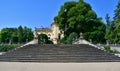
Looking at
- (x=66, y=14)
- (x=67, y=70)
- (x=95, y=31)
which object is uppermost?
(x=66, y=14)

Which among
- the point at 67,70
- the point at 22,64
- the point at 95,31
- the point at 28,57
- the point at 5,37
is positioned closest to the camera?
the point at 67,70

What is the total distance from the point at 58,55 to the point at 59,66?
2.73 metres

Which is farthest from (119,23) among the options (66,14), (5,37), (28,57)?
(5,37)

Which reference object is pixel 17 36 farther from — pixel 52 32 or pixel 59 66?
pixel 59 66

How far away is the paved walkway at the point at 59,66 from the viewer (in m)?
16.6

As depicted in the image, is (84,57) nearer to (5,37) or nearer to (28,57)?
(28,57)

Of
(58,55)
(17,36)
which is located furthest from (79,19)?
(17,36)

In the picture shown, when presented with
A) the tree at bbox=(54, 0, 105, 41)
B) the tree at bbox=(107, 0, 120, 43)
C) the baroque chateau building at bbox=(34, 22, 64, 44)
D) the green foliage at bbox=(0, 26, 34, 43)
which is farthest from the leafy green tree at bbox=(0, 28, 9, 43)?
the tree at bbox=(107, 0, 120, 43)

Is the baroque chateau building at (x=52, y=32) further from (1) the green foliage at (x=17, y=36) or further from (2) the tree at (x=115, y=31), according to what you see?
(2) the tree at (x=115, y=31)

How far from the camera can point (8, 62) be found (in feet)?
61.0

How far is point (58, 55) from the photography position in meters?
20.0

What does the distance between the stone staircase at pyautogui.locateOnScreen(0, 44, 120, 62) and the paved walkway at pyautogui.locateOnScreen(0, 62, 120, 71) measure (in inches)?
38.7

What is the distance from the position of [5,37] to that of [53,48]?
53.4m

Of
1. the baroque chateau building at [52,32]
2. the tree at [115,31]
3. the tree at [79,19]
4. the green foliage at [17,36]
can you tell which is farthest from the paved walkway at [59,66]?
the green foliage at [17,36]
